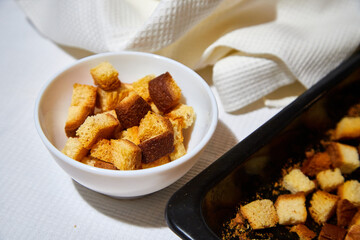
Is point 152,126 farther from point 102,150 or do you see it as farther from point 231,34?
point 231,34

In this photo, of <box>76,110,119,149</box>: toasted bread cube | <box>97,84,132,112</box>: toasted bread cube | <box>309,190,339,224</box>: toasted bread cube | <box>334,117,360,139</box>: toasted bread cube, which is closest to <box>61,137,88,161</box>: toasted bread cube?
<box>76,110,119,149</box>: toasted bread cube

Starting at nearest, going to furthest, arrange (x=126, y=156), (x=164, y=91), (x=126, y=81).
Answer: (x=126, y=156) → (x=164, y=91) → (x=126, y=81)

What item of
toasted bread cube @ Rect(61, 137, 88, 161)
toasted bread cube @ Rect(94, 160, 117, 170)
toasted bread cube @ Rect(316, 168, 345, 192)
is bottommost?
toasted bread cube @ Rect(316, 168, 345, 192)

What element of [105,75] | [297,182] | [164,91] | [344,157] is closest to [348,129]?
[344,157]

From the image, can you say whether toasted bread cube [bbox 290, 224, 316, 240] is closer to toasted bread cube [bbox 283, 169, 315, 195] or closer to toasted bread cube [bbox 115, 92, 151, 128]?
toasted bread cube [bbox 283, 169, 315, 195]

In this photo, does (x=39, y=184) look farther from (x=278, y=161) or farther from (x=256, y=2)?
(x=256, y=2)
